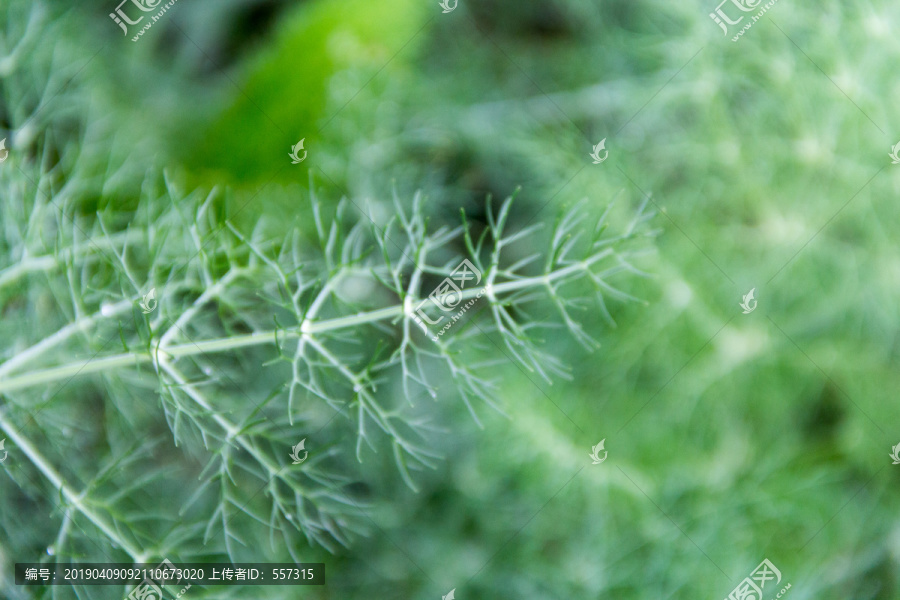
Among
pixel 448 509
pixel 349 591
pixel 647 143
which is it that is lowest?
pixel 349 591

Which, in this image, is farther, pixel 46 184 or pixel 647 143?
pixel 647 143

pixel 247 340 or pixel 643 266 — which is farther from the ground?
pixel 643 266

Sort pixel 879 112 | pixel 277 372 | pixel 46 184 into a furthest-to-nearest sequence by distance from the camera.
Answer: pixel 277 372
pixel 879 112
pixel 46 184

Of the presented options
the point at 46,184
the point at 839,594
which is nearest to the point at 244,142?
the point at 46,184

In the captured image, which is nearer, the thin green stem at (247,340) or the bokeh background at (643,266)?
the thin green stem at (247,340)

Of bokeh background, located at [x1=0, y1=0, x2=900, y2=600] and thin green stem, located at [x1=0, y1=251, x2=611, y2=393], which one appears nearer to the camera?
thin green stem, located at [x1=0, y1=251, x2=611, y2=393]

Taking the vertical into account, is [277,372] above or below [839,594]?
above

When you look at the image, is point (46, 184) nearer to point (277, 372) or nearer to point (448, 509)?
point (277, 372)

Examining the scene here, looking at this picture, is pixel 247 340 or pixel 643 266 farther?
pixel 643 266
